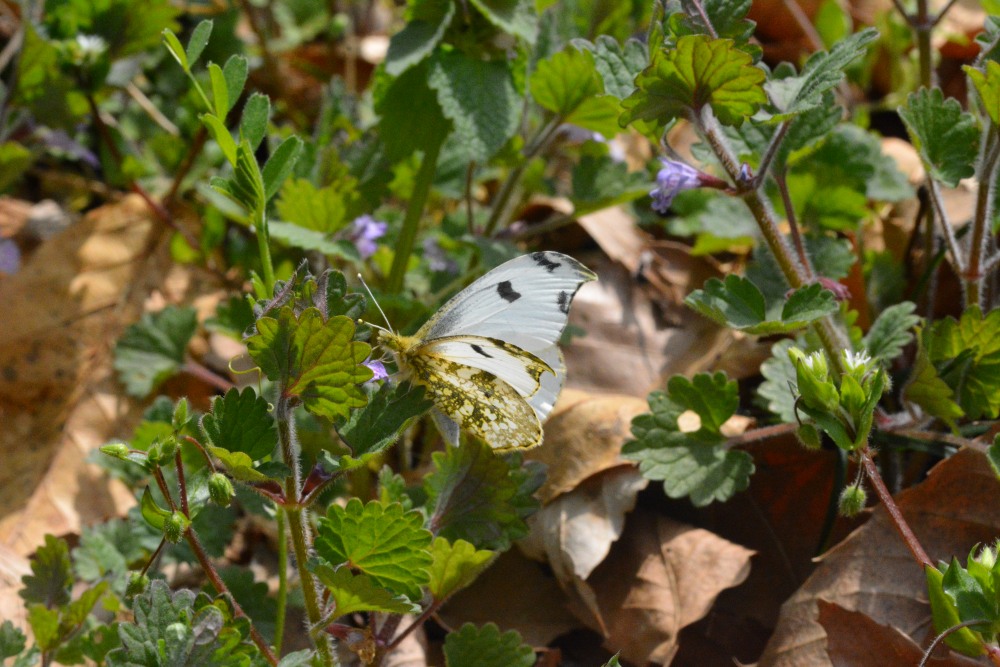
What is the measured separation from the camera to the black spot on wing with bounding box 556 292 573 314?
1.88 meters

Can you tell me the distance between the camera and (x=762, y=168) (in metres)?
2.07

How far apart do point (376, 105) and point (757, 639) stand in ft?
5.79

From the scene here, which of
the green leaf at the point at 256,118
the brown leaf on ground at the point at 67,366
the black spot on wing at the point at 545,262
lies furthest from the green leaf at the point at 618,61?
the brown leaf on ground at the point at 67,366

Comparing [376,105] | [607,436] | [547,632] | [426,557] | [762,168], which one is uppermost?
[376,105]

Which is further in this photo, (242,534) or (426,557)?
(242,534)

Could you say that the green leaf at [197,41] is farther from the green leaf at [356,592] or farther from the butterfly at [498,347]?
the green leaf at [356,592]

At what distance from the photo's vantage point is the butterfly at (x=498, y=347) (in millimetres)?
1872

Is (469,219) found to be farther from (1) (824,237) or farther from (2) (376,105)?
(1) (824,237)

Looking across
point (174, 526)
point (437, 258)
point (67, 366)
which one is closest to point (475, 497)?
point (174, 526)

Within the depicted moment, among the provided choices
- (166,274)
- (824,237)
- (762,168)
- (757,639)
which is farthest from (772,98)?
(166,274)

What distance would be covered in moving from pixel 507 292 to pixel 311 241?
872 mm

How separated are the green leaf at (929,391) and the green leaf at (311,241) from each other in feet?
4.73

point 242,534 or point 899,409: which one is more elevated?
point 242,534

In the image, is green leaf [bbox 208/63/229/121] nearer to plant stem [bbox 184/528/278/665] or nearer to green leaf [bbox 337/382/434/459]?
green leaf [bbox 337/382/434/459]
